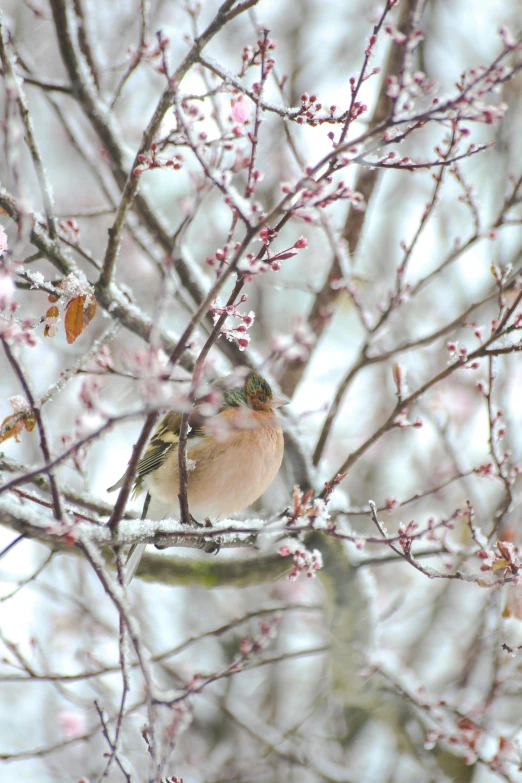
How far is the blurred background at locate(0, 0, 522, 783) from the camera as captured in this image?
3.85 metres

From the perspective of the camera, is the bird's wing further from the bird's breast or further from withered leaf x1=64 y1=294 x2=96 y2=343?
withered leaf x1=64 y1=294 x2=96 y2=343

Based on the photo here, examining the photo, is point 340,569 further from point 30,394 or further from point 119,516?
point 30,394

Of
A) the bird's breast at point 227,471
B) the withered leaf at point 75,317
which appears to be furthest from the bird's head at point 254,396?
the withered leaf at point 75,317

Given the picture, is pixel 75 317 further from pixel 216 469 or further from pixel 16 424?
pixel 216 469

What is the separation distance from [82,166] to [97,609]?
225 inches

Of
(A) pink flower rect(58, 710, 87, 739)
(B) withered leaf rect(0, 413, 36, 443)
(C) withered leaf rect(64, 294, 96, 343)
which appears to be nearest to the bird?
(C) withered leaf rect(64, 294, 96, 343)

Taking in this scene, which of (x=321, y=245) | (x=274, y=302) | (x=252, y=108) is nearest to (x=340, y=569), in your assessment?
(x=252, y=108)

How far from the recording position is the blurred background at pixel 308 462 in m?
3.85

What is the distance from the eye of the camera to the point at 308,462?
4117 mm

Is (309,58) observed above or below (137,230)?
above

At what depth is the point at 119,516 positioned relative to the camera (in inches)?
79.2

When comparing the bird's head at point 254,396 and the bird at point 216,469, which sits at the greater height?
the bird's head at point 254,396

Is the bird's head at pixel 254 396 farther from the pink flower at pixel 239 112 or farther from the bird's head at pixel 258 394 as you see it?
the pink flower at pixel 239 112

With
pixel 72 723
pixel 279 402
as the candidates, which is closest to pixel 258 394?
pixel 279 402
